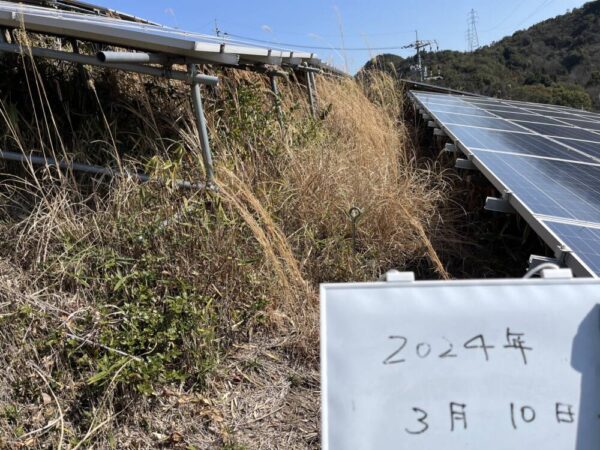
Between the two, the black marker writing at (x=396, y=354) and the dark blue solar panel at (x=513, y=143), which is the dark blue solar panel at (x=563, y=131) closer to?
the dark blue solar panel at (x=513, y=143)

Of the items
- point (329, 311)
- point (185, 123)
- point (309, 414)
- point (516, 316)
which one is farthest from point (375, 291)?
point (185, 123)

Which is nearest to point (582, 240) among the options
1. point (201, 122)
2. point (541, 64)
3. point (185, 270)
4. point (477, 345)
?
point (477, 345)

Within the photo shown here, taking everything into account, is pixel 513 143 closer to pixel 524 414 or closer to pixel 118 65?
pixel 118 65

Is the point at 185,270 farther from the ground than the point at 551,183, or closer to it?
closer to it

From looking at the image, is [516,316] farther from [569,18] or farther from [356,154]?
[569,18]

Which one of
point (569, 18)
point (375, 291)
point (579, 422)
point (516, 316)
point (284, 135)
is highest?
point (569, 18)

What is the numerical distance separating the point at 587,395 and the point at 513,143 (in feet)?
13.7

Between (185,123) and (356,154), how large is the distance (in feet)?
5.22

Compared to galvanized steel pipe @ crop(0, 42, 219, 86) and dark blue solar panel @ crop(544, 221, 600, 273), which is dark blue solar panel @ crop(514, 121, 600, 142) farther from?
galvanized steel pipe @ crop(0, 42, 219, 86)

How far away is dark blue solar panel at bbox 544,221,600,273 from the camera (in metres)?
2.04

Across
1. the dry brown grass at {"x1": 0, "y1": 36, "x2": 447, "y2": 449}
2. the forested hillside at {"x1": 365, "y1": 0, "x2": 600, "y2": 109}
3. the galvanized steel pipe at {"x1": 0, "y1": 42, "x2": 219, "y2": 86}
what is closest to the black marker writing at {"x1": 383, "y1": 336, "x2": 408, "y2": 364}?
the dry brown grass at {"x1": 0, "y1": 36, "x2": 447, "y2": 449}

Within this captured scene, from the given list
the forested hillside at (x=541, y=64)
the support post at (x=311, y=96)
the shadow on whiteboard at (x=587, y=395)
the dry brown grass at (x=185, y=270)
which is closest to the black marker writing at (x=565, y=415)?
the shadow on whiteboard at (x=587, y=395)

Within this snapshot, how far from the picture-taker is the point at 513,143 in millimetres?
5109

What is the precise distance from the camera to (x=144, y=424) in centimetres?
232
